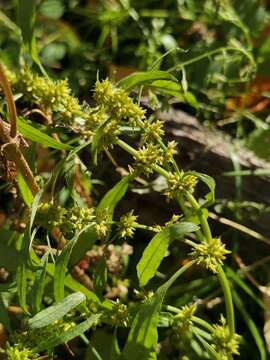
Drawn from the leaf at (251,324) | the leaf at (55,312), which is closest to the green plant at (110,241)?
the leaf at (55,312)

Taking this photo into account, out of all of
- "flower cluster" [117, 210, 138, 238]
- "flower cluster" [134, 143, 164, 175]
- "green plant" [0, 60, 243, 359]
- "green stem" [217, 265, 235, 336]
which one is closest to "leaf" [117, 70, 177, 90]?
"green plant" [0, 60, 243, 359]

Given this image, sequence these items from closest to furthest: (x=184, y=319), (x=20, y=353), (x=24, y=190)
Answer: (x=20, y=353), (x=184, y=319), (x=24, y=190)

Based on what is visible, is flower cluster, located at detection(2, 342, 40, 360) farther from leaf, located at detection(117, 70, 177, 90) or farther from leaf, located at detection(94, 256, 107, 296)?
leaf, located at detection(117, 70, 177, 90)

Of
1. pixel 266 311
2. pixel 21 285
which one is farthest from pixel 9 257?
pixel 266 311

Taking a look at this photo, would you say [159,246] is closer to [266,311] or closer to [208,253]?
[208,253]

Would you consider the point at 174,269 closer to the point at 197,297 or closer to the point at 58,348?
the point at 197,297

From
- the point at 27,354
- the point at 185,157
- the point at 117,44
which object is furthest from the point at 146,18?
the point at 27,354

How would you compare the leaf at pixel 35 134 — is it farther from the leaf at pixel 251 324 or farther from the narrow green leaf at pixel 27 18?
the leaf at pixel 251 324
